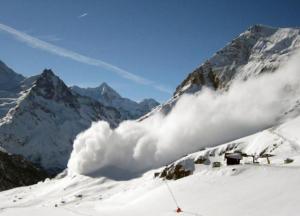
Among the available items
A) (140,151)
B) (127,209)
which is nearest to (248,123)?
(140,151)

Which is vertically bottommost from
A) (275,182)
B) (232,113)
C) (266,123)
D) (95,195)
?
(275,182)

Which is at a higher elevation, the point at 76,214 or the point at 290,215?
the point at 76,214

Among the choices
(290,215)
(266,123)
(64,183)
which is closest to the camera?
(290,215)

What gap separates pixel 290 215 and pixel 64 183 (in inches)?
4578

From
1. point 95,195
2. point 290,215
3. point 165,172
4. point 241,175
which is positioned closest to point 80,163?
point 95,195

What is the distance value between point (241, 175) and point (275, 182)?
7589 mm

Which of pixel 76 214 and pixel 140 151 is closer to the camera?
pixel 76 214

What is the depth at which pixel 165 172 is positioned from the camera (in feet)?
364

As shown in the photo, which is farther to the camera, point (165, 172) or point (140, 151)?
point (140, 151)

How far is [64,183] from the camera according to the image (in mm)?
144000

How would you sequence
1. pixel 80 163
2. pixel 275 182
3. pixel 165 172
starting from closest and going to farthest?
pixel 275 182 < pixel 165 172 < pixel 80 163

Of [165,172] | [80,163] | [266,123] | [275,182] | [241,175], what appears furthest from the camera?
[80,163]

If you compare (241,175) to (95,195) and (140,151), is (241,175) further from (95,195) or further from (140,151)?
(140,151)

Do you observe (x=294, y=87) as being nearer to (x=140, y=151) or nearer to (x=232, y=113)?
(x=232, y=113)
